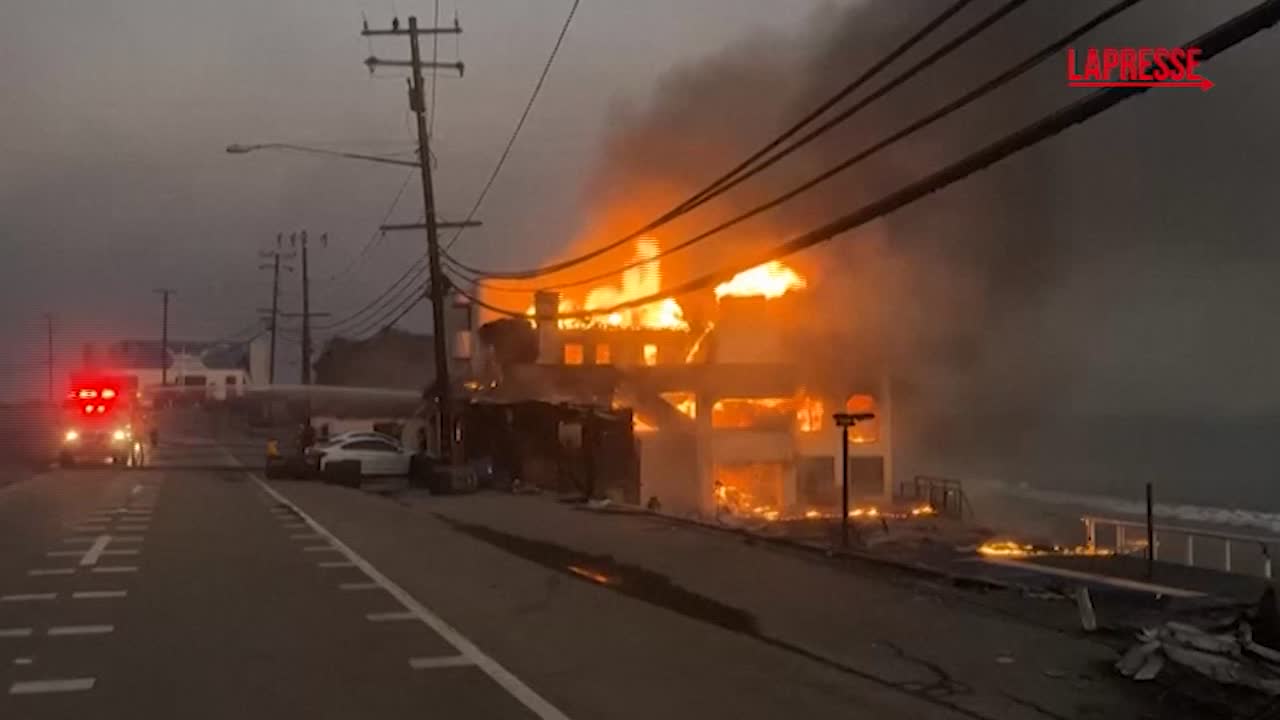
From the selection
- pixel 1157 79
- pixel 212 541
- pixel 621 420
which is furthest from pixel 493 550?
pixel 621 420

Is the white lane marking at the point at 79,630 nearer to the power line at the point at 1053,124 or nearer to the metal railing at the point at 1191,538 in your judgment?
the power line at the point at 1053,124

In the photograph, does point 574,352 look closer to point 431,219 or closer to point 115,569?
point 431,219

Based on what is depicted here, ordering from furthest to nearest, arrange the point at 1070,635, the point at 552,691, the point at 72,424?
the point at 72,424
the point at 1070,635
the point at 552,691

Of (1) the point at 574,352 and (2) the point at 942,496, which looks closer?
(2) the point at 942,496

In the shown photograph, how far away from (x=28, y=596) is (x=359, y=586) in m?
2.90

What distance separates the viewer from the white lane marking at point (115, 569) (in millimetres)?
12883

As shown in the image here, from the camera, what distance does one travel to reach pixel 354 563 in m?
13.5

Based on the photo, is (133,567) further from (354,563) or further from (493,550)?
(493,550)

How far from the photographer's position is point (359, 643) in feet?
28.9

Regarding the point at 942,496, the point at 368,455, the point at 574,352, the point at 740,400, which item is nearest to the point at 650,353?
the point at 574,352

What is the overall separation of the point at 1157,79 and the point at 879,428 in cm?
3862

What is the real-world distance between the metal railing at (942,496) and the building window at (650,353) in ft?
35.8

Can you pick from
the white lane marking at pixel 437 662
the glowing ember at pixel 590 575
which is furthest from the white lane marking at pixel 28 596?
the glowing ember at pixel 590 575

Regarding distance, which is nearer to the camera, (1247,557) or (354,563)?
(354,563)
